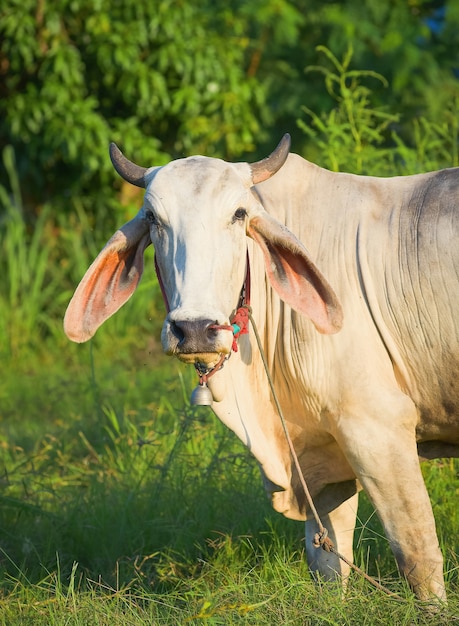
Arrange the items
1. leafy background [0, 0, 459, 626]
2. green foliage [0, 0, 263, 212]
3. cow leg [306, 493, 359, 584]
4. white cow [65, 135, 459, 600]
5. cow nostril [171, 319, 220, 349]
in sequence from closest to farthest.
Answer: cow nostril [171, 319, 220, 349], white cow [65, 135, 459, 600], cow leg [306, 493, 359, 584], leafy background [0, 0, 459, 626], green foliage [0, 0, 263, 212]

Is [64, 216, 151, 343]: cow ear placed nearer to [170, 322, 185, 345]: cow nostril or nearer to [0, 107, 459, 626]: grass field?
[170, 322, 185, 345]: cow nostril

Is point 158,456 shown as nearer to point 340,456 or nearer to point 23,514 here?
point 23,514

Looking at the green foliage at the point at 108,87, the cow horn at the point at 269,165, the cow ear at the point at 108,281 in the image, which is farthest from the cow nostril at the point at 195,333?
the green foliage at the point at 108,87

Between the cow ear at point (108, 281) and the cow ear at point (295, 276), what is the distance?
0.34m

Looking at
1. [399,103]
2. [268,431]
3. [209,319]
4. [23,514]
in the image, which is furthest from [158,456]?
[399,103]

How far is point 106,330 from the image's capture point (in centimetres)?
740

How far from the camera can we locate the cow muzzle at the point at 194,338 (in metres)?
2.62

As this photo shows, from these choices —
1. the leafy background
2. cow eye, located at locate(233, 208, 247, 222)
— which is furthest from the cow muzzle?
the leafy background

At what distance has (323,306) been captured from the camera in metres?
2.93

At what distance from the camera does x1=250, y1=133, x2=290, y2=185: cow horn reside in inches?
119

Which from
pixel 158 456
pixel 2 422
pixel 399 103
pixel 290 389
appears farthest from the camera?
pixel 399 103

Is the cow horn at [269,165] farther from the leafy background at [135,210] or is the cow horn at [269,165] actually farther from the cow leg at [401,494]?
the leafy background at [135,210]

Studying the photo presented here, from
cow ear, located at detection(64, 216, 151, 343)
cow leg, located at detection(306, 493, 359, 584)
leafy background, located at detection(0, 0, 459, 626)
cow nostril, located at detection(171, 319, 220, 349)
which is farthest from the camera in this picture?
leafy background, located at detection(0, 0, 459, 626)

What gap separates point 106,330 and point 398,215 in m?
4.47
